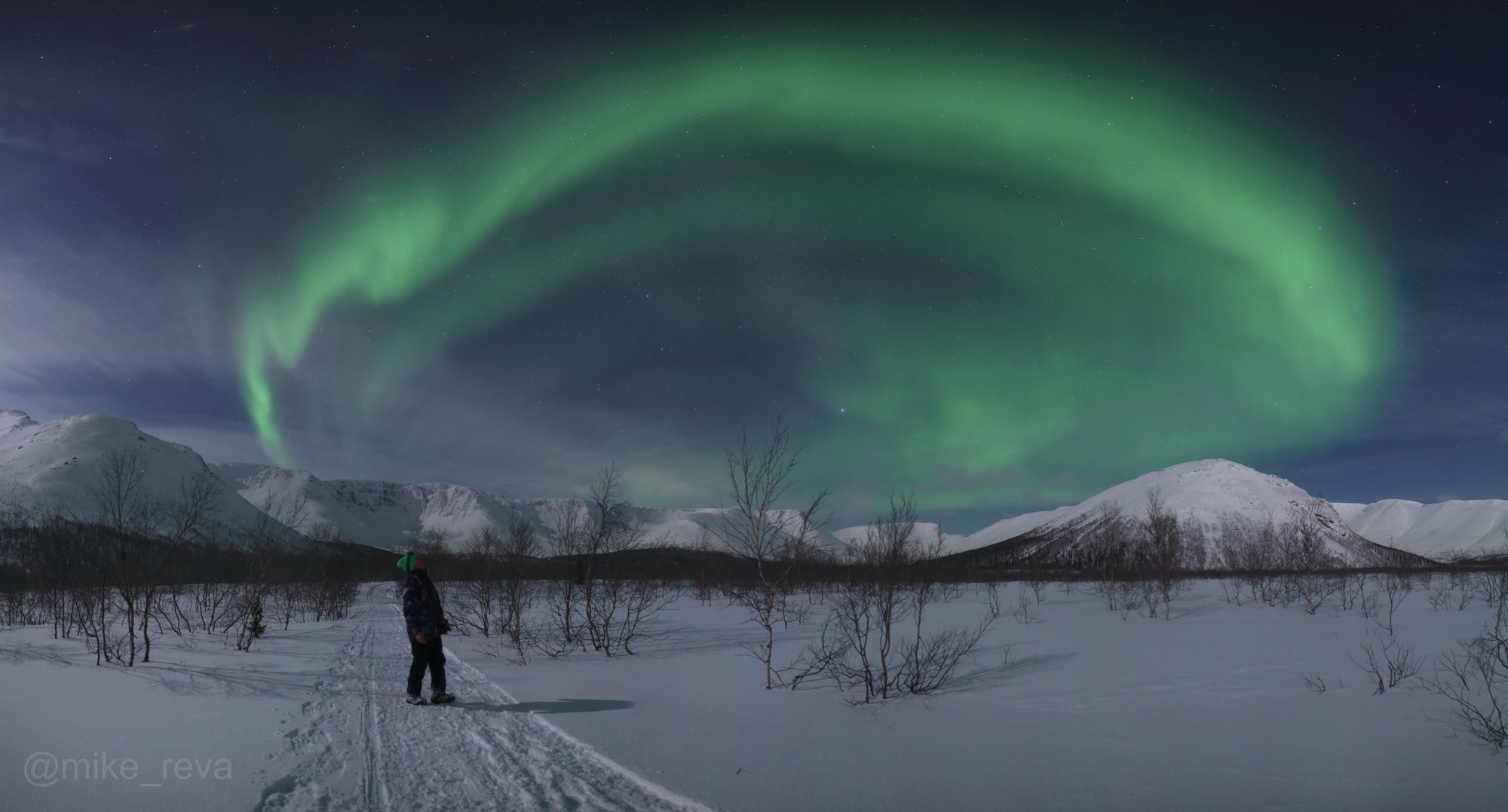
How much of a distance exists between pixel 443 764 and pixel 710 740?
9.85 feet

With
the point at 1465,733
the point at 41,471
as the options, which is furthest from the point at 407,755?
Answer: the point at 41,471

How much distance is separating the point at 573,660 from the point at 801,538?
7853 millimetres

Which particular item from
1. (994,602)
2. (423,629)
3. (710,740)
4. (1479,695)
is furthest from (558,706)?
(994,602)

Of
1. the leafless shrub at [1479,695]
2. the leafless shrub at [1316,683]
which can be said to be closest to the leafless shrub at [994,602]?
the leafless shrub at [1316,683]

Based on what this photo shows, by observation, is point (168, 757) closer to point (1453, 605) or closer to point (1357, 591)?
point (1453, 605)

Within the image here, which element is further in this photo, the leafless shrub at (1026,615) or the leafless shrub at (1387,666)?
the leafless shrub at (1026,615)

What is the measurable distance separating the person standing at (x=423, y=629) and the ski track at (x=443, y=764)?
0.26 meters

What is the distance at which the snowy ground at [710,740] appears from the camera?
5945mm

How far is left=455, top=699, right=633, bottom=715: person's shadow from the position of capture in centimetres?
925

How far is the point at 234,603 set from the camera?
24.8 m

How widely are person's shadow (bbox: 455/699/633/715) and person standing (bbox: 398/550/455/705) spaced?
497 millimetres

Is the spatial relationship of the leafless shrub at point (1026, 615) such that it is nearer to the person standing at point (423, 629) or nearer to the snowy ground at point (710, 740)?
the snowy ground at point (710, 740)

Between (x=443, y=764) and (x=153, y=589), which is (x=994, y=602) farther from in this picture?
(x=153, y=589)

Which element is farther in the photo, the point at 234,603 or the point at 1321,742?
the point at 234,603
